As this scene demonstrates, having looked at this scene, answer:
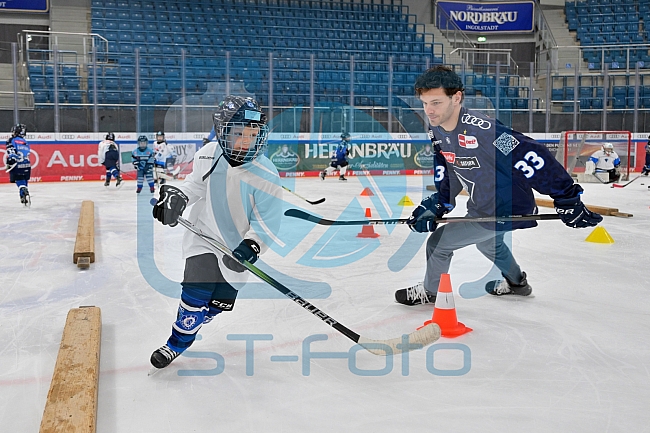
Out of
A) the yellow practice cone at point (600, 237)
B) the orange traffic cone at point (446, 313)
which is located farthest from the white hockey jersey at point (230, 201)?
the yellow practice cone at point (600, 237)

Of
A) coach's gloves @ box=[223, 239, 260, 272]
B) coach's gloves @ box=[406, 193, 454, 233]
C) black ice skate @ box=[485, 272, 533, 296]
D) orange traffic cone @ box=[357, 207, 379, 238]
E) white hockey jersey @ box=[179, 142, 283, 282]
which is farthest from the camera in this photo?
orange traffic cone @ box=[357, 207, 379, 238]

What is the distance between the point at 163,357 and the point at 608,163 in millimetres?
13735

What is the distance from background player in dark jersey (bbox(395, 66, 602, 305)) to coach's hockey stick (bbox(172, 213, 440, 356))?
30.2 inches

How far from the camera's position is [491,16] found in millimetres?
23109

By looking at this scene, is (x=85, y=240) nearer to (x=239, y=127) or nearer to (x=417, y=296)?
(x=417, y=296)

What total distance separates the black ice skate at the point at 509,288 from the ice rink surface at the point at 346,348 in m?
0.07

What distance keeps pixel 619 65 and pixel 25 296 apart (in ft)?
60.6

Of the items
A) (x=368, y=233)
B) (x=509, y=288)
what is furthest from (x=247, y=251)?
(x=368, y=233)

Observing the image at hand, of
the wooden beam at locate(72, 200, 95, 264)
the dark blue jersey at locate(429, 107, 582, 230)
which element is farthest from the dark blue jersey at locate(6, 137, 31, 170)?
the dark blue jersey at locate(429, 107, 582, 230)

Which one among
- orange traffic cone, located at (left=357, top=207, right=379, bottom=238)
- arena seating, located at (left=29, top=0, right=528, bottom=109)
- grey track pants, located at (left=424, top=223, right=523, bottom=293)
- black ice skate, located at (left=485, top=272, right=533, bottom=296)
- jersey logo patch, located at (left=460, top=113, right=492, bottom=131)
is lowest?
black ice skate, located at (left=485, top=272, right=533, bottom=296)

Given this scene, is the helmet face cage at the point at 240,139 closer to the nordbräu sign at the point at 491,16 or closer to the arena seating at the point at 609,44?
the arena seating at the point at 609,44

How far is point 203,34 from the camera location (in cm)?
1836

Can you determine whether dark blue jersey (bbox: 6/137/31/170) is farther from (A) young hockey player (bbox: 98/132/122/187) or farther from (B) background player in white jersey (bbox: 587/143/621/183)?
(B) background player in white jersey (bbox: 587/143/621/183)

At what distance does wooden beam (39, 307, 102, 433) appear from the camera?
2027 mm
